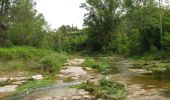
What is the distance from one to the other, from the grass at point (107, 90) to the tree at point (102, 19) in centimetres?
5658

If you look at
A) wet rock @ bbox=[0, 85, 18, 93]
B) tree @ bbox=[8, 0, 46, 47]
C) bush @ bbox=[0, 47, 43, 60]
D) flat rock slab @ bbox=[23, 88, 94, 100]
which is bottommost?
flat rock slab @ bbox=[23, 88, 94, 100]

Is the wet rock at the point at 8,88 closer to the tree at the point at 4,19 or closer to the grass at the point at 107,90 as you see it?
the grass at the point at 107,90

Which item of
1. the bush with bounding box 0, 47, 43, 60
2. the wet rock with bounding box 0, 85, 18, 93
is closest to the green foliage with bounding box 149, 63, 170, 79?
the wet rock with bounding box 0, 85, 18, 93

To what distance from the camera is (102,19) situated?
7981 centimetres

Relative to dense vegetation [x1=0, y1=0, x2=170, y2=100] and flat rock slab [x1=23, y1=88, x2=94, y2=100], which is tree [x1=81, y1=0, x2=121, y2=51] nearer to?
dense vegetation [x1=0, y1=0, x2=170, y2=100]

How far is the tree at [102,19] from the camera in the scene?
78.8 meters

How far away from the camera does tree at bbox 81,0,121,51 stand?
78812 millimetres

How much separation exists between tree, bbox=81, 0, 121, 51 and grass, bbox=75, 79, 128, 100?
5658 cm

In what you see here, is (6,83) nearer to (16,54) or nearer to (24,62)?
(24,62)

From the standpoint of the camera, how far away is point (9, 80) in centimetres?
2597

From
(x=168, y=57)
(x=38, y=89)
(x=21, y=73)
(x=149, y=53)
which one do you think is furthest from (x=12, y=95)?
(x=149, y=53)

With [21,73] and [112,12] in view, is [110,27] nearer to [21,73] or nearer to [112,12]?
[112,12]

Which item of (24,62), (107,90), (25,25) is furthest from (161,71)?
(25,25)

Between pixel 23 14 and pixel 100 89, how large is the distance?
33.1 meters
